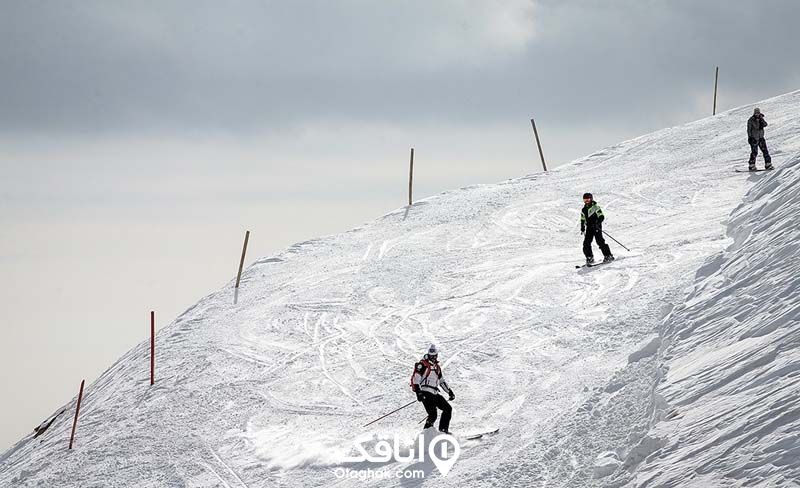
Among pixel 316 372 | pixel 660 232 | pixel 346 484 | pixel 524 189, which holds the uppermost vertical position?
pixel 524 189

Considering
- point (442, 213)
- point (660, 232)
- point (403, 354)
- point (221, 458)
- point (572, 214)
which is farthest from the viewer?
point (442, 213)

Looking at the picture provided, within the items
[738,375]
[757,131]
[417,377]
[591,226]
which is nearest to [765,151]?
[757,131]

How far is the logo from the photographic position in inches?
508

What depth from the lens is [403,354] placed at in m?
17.3

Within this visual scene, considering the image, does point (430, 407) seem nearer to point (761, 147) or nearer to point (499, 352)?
point (499, 352)

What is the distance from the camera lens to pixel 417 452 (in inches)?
524

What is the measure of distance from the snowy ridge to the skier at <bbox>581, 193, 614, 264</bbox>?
621cm

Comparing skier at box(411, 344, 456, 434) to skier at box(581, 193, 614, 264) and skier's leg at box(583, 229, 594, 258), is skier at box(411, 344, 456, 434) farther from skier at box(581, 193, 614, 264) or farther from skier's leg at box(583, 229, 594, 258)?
skier's leg at box(583, 229, 594, 258)

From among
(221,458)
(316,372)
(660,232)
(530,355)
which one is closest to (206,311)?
(316,372)

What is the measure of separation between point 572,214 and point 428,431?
12.9 m

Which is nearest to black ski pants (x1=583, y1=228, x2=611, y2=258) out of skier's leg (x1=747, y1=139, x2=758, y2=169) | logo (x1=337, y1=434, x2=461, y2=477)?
skier's leg (x1=747, y1=139, x2=758, y2=169)

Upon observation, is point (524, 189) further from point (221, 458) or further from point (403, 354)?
point (221, 458)

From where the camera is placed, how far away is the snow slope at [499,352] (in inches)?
395

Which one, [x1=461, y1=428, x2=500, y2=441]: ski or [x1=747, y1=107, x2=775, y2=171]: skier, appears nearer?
[x1=461, y1=428, x2=500, y2=441]: ski
